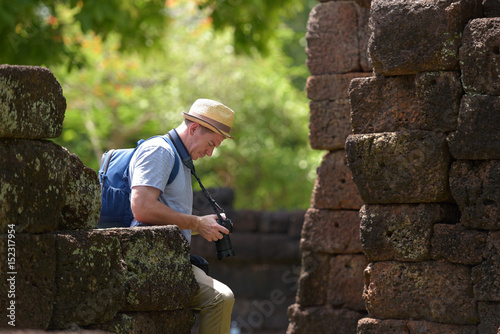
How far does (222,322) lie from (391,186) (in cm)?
143

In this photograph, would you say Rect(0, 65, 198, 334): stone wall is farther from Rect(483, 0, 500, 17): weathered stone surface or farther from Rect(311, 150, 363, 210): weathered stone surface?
Rect(311, 150, 363, 210): weathered stone surface

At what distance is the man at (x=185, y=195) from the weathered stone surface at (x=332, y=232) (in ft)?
8.82

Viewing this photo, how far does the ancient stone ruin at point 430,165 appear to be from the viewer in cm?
482

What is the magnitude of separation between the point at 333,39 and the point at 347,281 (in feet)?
7.56

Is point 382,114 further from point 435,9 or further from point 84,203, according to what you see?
point 84,203

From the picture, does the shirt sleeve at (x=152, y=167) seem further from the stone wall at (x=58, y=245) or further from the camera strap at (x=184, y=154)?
the stone wall at (x=58, y=245)

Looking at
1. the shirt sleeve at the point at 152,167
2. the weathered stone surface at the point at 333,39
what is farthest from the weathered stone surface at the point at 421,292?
the weathered stone surface at the point at 333,39

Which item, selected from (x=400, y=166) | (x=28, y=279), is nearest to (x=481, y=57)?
(x=400, y=166)

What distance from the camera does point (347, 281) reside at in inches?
291

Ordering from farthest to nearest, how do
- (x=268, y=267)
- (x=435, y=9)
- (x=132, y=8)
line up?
(x=268, y=267) < (x=132, y=8) < (x=435, y=9)

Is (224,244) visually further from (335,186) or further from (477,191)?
(335,186)

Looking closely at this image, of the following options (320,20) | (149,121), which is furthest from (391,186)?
(149,121)

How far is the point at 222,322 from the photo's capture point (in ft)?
15.4

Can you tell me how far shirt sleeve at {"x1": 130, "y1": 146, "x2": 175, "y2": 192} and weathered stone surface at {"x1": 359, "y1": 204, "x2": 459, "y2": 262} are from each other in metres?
1.45
